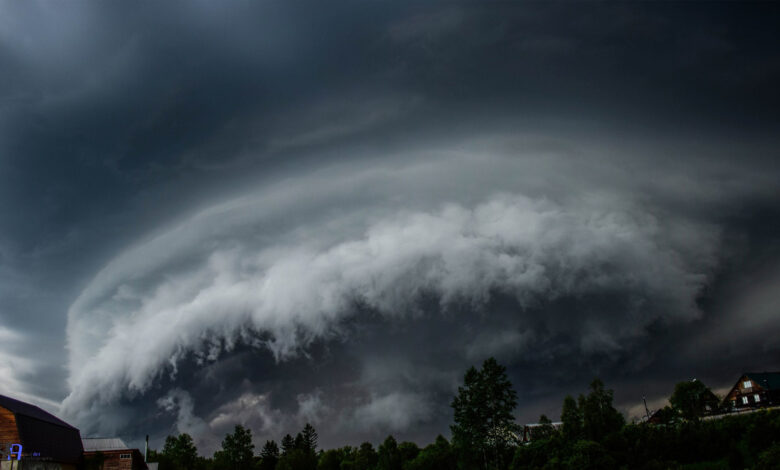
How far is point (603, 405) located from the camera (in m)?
91.0

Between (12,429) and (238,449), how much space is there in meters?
83.2

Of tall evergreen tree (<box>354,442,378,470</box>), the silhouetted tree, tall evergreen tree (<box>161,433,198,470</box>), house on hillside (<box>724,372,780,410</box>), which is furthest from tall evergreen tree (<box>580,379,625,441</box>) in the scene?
tall evergreen tree (<box>161,433,198,470</box>)

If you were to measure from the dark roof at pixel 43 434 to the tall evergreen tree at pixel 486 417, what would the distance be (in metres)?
56.5

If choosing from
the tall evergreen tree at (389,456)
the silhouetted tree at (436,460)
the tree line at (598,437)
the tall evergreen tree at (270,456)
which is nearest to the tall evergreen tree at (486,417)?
the tree line at (598,437)

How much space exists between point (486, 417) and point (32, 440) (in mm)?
62044

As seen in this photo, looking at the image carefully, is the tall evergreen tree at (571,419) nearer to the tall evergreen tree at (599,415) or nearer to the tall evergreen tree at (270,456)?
the tall evergreen tree at (599,415)

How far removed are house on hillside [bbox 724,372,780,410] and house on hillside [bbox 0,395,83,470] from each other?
125m

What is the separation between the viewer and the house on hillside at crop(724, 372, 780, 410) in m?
122

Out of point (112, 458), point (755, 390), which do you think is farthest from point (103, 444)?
point (755, 390)

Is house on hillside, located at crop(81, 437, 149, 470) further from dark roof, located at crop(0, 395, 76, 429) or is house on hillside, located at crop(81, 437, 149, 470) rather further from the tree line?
the tree line

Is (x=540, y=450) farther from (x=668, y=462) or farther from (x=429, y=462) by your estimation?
(x=429, y=462)

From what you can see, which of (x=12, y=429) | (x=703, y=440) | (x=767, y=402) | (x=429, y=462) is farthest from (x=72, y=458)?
(x=767, y=402)

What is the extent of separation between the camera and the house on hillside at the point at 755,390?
122 metres

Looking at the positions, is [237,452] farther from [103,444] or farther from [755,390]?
[755,390]
